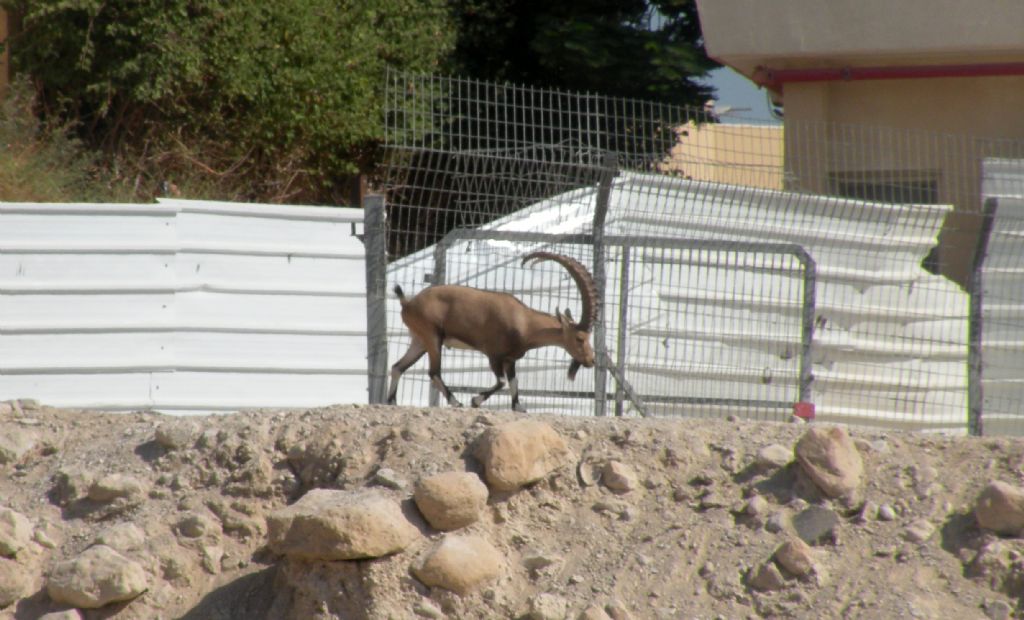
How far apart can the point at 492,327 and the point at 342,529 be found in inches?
145

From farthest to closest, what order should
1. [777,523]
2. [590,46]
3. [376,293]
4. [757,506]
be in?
1. [590,46]
2. [376,293]
3. [757,506]
4. [777,523]

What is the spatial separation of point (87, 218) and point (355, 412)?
3.47 m

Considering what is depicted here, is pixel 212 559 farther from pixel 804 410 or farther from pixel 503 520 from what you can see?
pixel 804 410

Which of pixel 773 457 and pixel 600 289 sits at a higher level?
pixel 600 289

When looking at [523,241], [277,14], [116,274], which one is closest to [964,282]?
[523,241]

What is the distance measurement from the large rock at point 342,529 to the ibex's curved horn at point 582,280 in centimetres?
340

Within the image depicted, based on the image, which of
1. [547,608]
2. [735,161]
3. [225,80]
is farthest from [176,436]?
[225,80]

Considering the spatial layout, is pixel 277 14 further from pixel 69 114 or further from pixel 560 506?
pixel 560 506

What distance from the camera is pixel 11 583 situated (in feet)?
19.0

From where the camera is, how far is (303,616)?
17.6 feet

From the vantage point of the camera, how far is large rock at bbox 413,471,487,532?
5598 millimetres

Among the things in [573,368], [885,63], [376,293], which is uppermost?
[885,63]

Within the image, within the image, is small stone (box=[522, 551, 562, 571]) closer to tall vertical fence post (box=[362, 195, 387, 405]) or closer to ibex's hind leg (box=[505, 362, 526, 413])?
ibex's hind leg (box=[505, 362, 526, 413])

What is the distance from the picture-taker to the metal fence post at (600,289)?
8.71m
